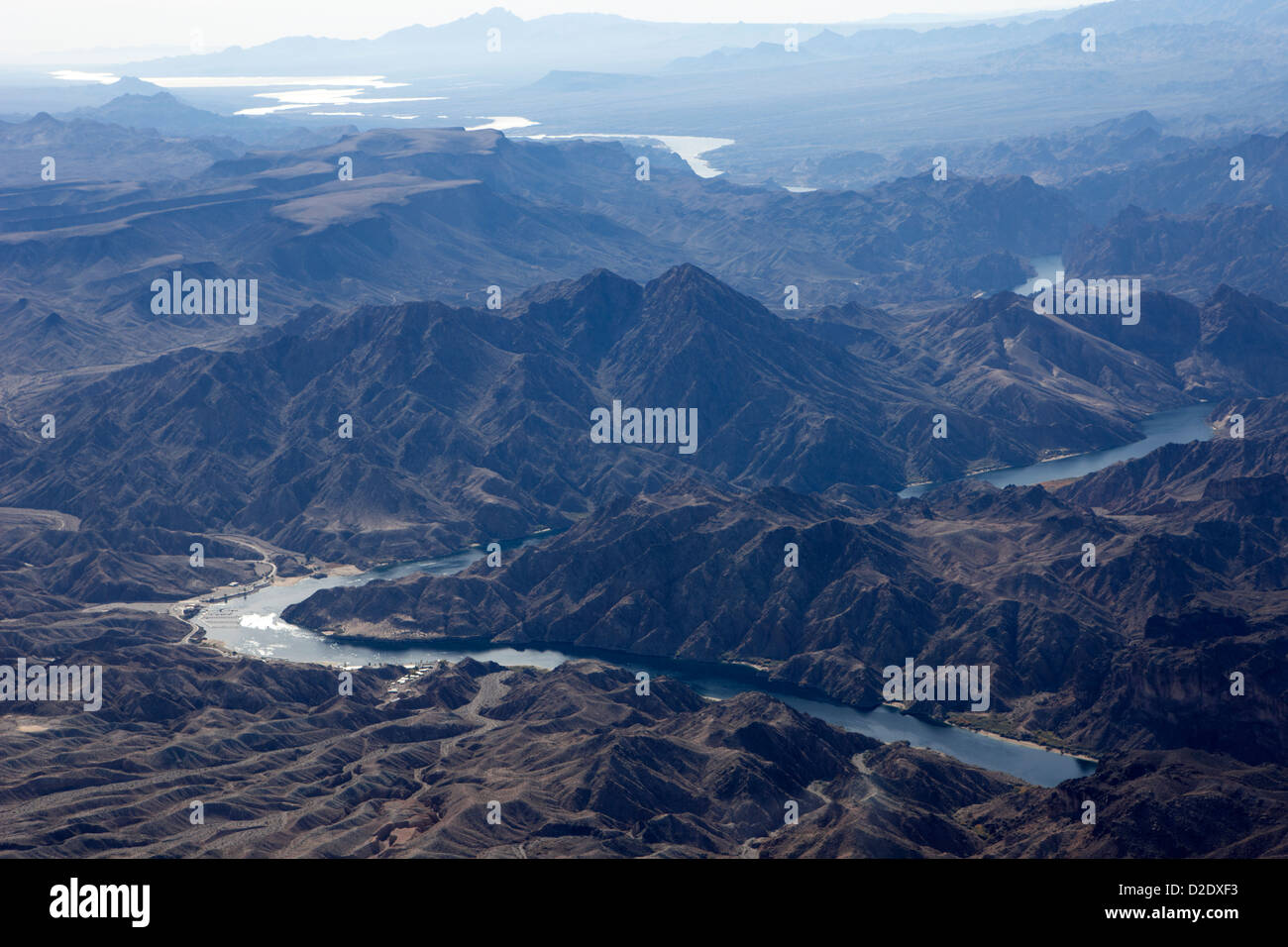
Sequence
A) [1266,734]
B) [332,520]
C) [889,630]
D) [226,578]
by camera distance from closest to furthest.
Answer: [1266,734], [889,630], [226,578], [332,520]

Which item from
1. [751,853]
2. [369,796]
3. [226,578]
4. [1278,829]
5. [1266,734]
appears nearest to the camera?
[1278,829]

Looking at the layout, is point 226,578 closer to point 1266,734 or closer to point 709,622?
point 709,622

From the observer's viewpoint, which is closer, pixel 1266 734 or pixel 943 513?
pixel 1266 734

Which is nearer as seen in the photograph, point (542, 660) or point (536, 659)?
point (542, 660)

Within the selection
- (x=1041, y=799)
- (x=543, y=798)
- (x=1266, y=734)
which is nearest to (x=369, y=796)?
(x=543, y=798)

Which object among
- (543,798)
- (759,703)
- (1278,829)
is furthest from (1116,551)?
(543,798)

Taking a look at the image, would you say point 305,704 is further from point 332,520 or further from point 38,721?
point 332,520
